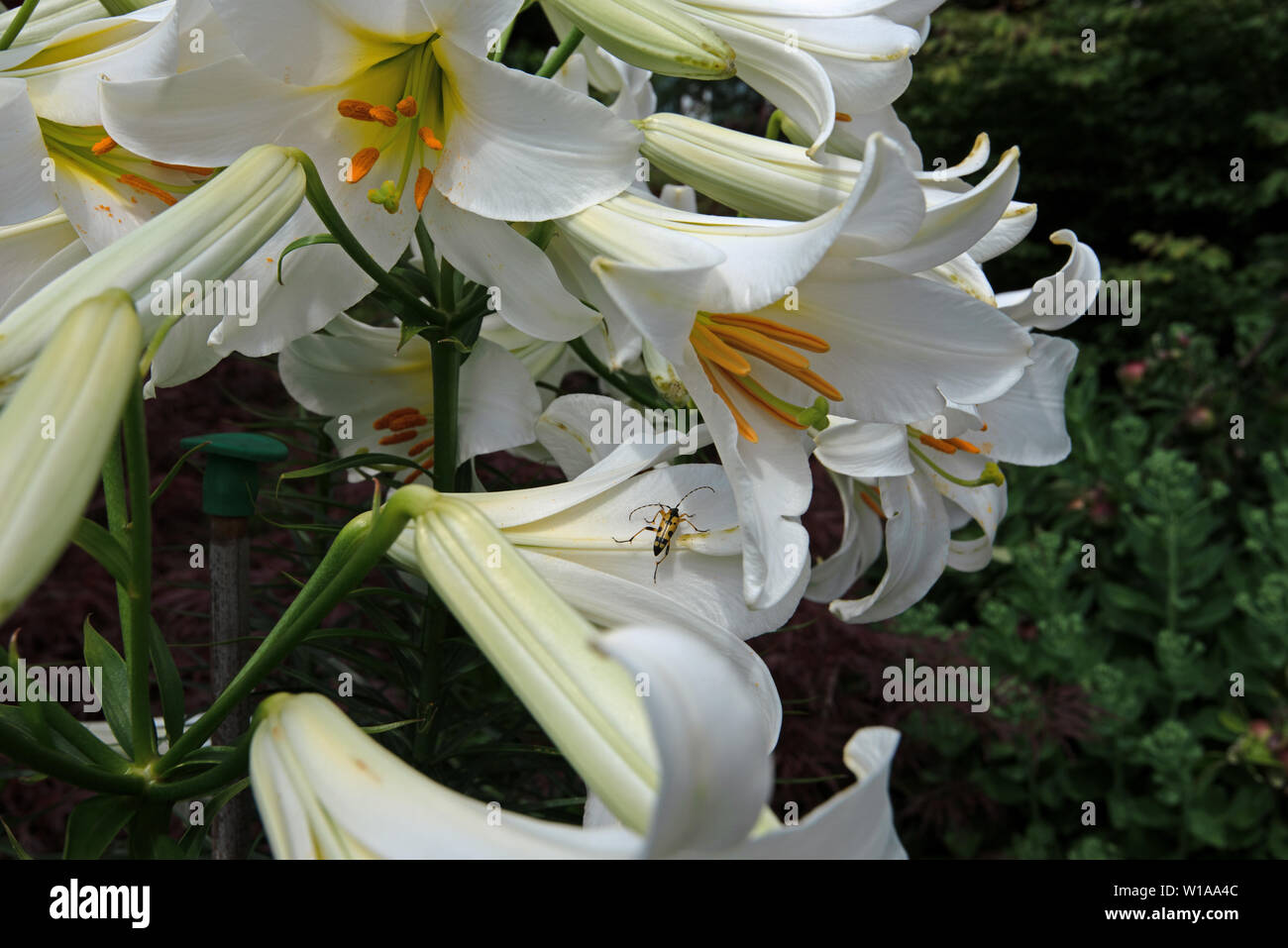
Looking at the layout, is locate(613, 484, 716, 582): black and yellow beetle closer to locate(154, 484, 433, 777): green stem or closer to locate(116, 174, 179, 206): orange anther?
locate(154, 484, 433, 777): green stem

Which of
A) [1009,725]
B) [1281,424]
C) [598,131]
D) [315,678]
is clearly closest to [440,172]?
[598,131]

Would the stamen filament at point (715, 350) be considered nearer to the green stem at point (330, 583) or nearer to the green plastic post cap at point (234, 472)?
the green stem at point (330, 583)

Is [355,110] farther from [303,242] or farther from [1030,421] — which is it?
[1030,421]

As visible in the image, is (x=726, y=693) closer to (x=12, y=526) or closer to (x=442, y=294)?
(x=12, y=526)

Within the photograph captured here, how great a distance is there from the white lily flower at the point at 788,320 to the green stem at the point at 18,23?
38 centimetres

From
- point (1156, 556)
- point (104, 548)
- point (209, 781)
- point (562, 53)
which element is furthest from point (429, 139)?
point (1156, 556)

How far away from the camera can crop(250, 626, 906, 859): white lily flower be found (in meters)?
0.38

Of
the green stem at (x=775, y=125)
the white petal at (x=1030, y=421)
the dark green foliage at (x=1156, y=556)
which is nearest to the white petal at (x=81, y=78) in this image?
the green stem at (x=775, y=125)

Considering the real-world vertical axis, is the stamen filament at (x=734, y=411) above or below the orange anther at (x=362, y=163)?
below

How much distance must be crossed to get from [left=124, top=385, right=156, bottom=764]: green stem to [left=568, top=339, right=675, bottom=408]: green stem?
1.51ft

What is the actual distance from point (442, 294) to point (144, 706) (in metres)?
0.42

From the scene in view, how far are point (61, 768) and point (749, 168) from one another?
0.60m

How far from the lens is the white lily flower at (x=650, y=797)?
0.38 metres

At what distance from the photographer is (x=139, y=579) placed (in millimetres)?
667
